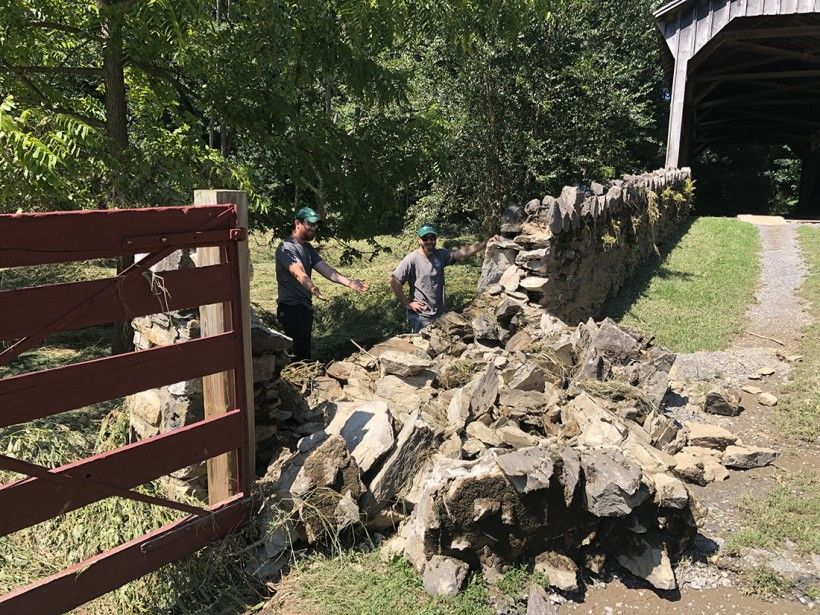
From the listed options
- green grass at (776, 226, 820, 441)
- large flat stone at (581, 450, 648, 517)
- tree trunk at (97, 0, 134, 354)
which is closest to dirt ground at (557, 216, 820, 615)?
green grass at (776, 226, 820, 441)

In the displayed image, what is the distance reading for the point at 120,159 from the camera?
627 centimetres

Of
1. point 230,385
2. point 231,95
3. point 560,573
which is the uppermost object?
point 231,95

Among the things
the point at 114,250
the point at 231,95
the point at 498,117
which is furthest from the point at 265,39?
the point at 498,117

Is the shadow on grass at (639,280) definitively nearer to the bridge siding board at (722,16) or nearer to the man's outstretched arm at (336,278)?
the man's outstretched arm at (336,278)

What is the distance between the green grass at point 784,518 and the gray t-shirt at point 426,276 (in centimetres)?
348

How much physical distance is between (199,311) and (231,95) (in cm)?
416

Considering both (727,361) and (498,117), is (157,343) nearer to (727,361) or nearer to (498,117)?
(727,361)

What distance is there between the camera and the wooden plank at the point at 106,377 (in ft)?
8.63

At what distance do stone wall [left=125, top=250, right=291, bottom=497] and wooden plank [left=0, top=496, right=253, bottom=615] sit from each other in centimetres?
42

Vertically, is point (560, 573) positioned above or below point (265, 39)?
below

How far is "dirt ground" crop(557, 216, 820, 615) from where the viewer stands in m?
3.41

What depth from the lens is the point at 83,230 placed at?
9.18 feet

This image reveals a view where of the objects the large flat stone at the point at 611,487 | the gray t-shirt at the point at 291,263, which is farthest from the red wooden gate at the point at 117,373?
the gray t-shirt at the point at 291,263

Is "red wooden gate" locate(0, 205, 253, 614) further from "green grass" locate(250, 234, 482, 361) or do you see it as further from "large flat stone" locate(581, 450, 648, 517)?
"green grass" locate(250, 234, 482, 361)
